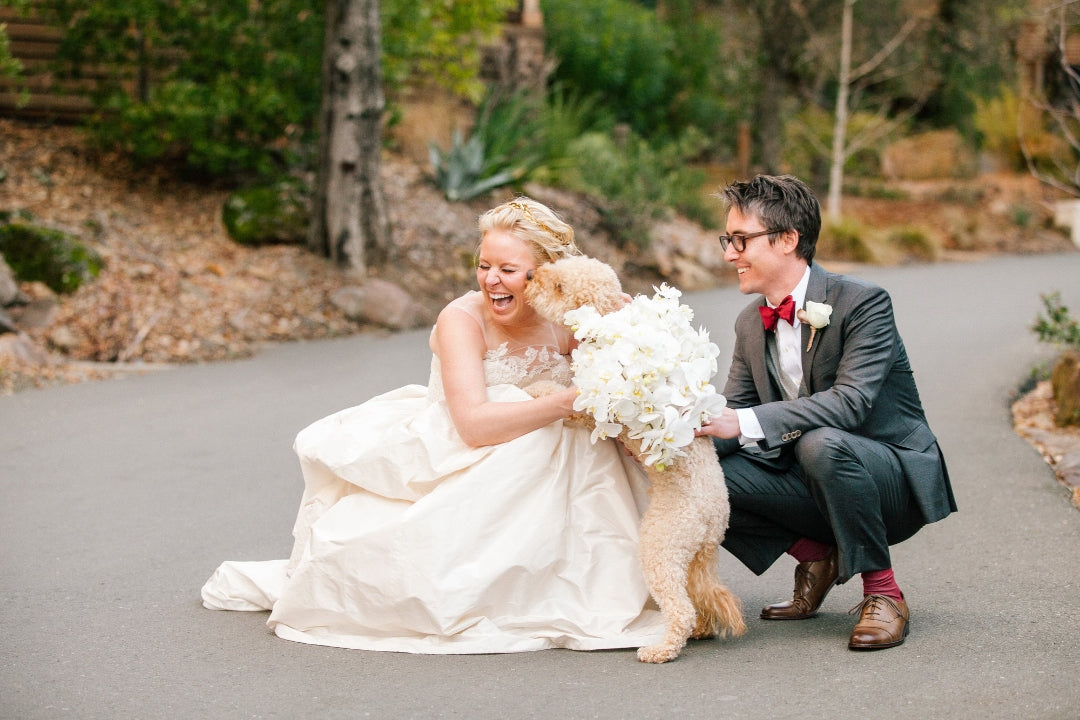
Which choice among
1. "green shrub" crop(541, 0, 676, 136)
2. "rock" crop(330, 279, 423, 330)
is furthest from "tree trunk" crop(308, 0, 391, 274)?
"green shrub" crop(541, 0, 676, 136)

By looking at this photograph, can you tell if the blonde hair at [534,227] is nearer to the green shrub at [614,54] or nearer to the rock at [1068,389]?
the rock at [1068,389]

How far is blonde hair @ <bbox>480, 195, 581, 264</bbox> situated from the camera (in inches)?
186

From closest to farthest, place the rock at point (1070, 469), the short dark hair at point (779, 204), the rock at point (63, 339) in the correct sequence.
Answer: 1. the short dark hair at point (779, 204)
2. the rock at point (1070, 469)
3. the rock at point (63, 339)

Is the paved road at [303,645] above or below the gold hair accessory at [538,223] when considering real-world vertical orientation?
below

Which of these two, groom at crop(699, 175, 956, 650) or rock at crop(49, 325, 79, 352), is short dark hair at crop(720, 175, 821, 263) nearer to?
groom at crop(699, 175, 956, 650)

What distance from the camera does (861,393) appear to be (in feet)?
14.4

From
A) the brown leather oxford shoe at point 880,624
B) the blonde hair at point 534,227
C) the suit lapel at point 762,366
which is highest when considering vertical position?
the blonde hair at point 534,227

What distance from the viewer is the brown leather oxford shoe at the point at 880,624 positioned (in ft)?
14.2

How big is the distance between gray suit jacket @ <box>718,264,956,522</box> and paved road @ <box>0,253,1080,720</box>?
0.67 meters

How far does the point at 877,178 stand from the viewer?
26266 mm

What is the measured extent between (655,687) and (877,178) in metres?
23.9

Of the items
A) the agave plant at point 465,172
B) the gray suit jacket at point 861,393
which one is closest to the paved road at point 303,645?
the gray suit jacket at point 861,393

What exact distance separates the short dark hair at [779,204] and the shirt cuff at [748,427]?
705 mm

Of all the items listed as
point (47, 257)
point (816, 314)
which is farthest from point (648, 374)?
point (47, 257)
